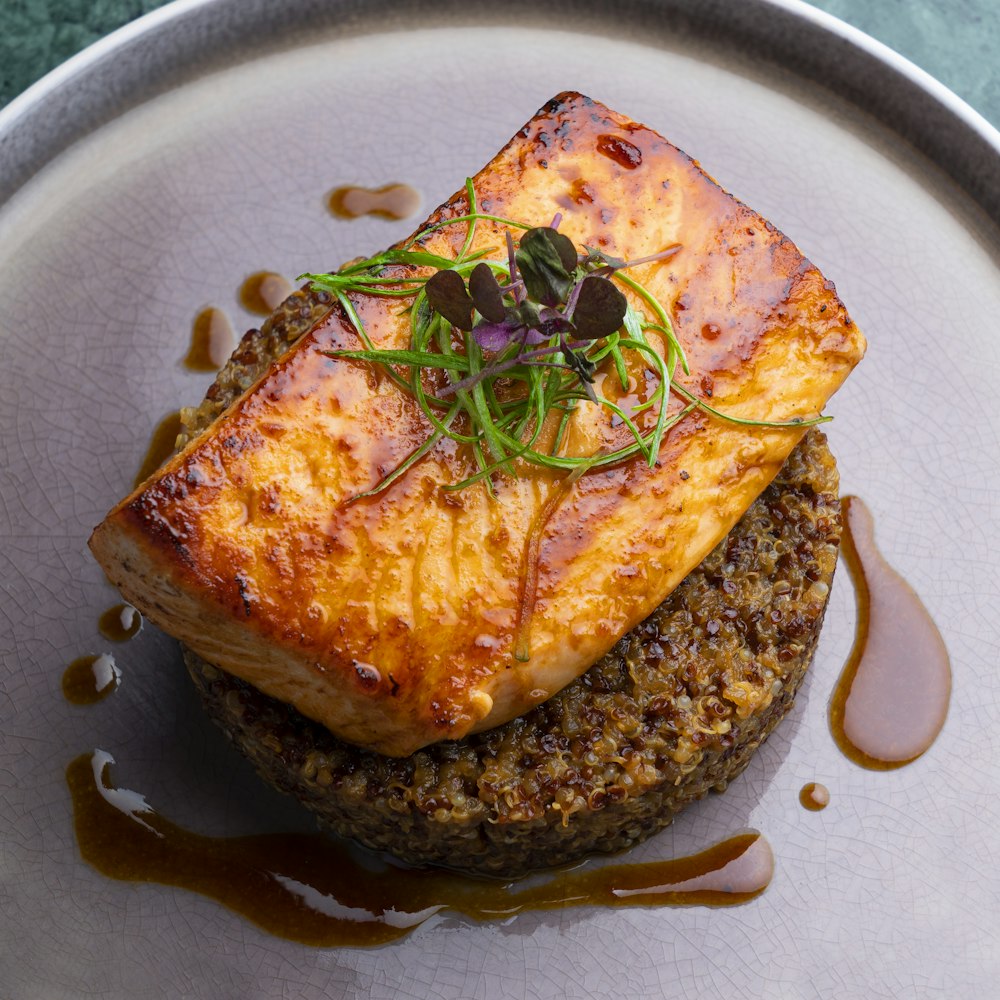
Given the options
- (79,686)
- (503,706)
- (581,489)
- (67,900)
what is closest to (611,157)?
(581,489)

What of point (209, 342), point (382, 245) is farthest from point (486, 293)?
point (209, 342)

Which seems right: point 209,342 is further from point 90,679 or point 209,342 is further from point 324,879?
point 324,879

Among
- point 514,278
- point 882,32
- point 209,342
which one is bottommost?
point 209,342

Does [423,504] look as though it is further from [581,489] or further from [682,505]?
[682,505]

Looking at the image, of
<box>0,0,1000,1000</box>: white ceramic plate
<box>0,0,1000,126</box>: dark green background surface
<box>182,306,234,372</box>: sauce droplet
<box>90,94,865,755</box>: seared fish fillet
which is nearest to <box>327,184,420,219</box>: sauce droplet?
<box>0,0,1000,1000</box>: white ceramic plate

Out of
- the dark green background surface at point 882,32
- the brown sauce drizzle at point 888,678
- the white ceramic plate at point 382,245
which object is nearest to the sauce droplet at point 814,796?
the white ceramic plate at point 382,245
